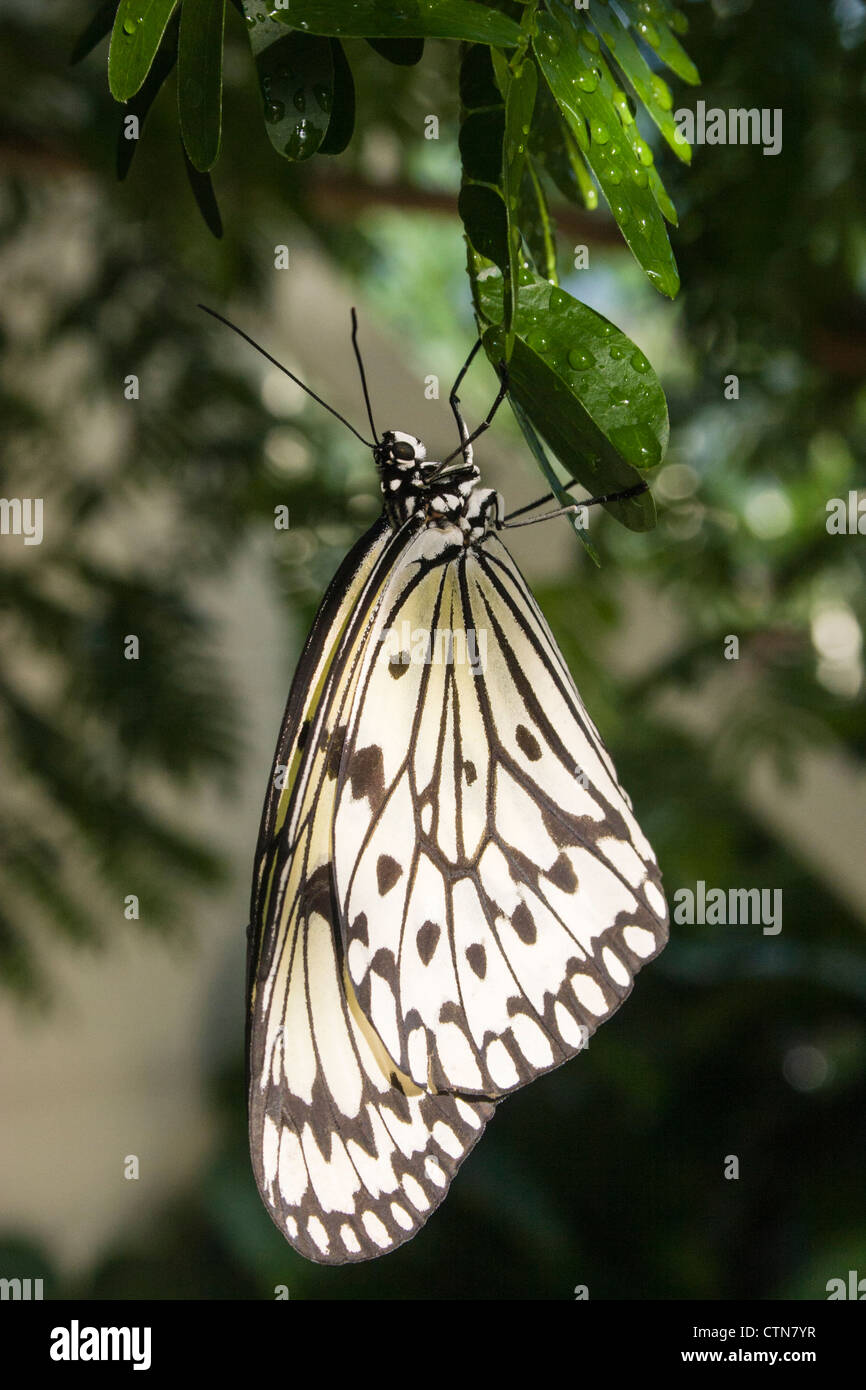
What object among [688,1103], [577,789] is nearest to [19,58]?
[577,789]

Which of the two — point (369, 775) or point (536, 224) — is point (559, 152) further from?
point (369, 775)

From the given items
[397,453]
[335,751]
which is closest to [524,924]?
[335,751]

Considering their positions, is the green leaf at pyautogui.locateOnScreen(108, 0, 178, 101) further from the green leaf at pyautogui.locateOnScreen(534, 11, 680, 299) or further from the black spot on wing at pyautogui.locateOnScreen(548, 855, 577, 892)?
the black spot on wing at pyautogui.locateOnScreen(548, 855, 577, 892)

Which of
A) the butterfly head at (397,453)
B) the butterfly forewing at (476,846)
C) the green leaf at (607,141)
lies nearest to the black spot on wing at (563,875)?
the butterfly forewing at (476,846)

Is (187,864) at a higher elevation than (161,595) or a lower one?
lower

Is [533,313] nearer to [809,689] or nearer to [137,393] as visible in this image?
[137,393]

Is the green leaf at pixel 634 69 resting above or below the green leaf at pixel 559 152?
below

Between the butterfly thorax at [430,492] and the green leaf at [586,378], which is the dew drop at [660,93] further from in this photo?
the butterfly thorax at [430,492]
